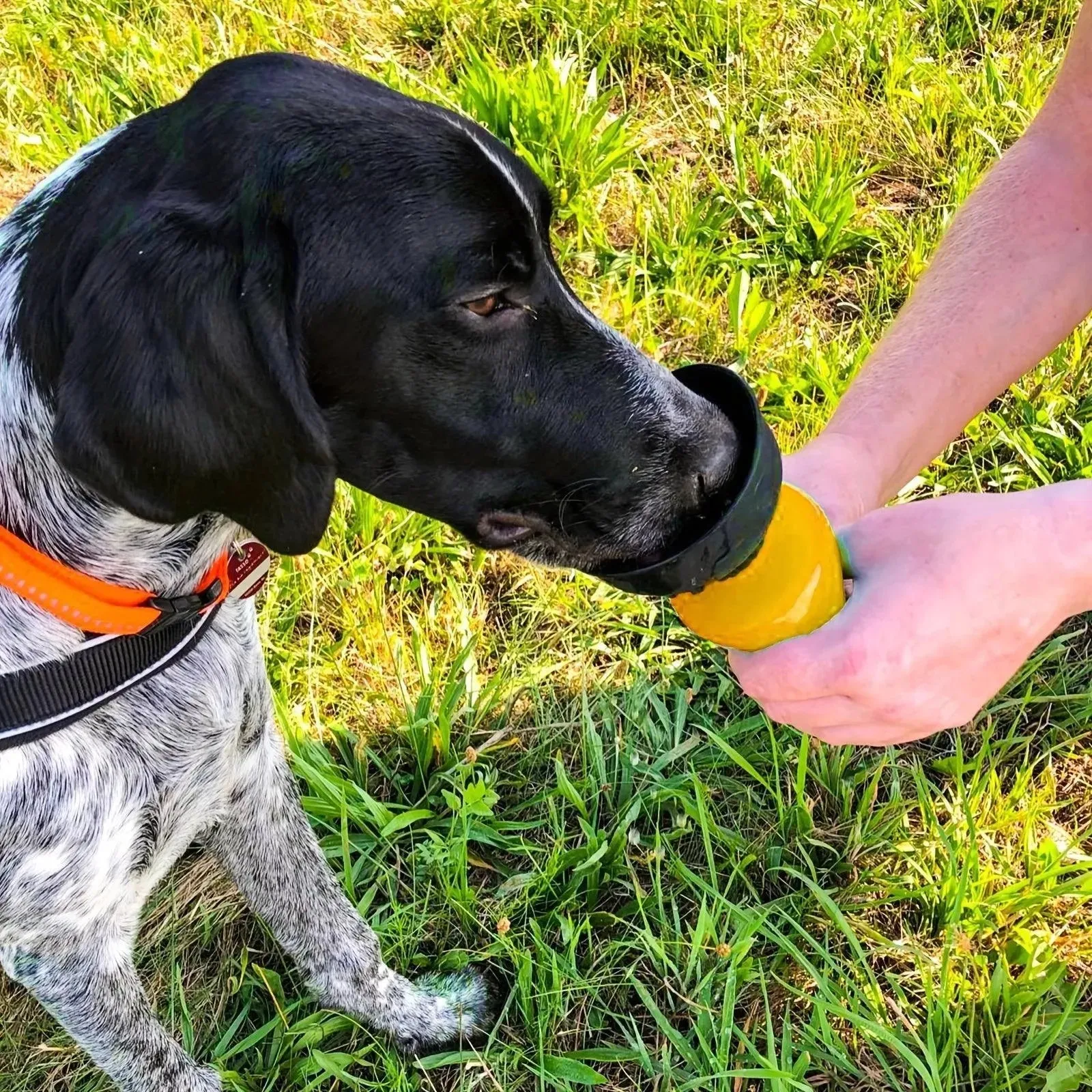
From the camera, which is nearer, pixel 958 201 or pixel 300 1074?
pixel 300 1074

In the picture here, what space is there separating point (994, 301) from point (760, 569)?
1130mm

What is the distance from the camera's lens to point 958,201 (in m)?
3.89

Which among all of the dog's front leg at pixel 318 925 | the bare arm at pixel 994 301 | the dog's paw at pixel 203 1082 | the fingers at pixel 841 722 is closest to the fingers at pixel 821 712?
the fingers at pixel 841 722

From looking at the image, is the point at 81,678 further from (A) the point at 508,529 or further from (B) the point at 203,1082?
(B) the point at 203,1082

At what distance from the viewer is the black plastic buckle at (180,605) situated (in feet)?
6.00

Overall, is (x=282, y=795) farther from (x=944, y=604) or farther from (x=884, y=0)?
(x=884, y=0)

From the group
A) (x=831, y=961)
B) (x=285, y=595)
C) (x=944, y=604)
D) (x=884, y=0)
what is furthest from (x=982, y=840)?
(x=884, y=0)

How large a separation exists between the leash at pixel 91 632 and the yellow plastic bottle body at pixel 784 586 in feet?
2.63

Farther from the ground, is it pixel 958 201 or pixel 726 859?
pixel 958 201

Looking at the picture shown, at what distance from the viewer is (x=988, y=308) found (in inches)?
96.3

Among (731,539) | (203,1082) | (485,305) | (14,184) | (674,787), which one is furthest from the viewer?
(14,184)

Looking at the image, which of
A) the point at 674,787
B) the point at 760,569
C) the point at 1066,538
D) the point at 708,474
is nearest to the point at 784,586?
the point at 760,569

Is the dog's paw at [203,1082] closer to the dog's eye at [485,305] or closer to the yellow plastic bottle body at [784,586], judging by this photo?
the yellow plastic bottle body at [784,586]

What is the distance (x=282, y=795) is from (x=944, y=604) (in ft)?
5.02
